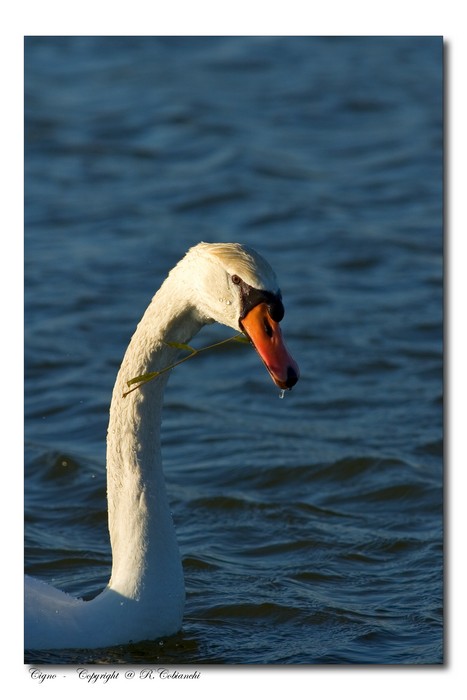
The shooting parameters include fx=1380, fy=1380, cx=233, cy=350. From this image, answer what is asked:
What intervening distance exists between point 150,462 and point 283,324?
16.4 feet

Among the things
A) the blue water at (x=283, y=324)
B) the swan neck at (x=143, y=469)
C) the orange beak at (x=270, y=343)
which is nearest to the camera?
the orange beak at (x=270, y=343)

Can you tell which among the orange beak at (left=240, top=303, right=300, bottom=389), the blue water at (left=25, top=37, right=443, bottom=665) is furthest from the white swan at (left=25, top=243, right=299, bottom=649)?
the blue water at (left=25, top=37, right=443, bottom=665)

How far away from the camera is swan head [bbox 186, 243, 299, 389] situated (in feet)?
17.9

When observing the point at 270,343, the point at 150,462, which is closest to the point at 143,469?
the point at 150,462

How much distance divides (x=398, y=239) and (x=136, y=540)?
7217 mm

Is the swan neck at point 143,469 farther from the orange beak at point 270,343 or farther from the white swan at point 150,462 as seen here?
the orange beak at point 270,343

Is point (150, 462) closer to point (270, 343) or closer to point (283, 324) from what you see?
point (270, 343)

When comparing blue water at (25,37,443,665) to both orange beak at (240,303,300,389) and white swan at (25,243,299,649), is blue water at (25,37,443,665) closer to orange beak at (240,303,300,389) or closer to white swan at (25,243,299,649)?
white swan at (25,243,299,649)

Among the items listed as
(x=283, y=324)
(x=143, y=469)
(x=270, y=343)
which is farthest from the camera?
(x=283, y=324)

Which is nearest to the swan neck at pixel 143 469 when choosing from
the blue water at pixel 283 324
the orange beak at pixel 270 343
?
the blue water at pixel 283 324

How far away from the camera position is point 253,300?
18.0ft

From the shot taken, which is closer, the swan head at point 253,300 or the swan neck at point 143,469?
the swan head at point 253,300

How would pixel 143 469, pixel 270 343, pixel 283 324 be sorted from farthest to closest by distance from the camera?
pixel 283 324
pixel 143 469
pixel 270 343

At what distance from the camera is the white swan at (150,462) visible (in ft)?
18.0
